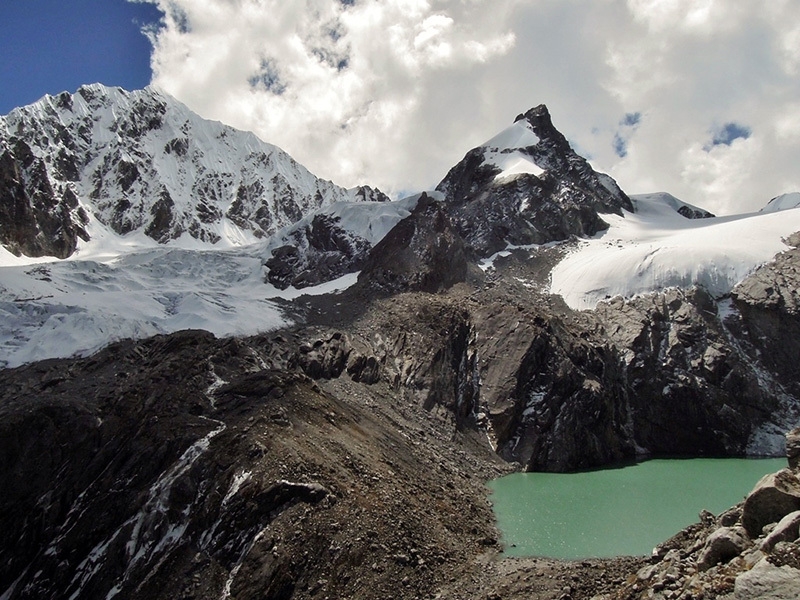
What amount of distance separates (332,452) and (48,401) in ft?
45.4

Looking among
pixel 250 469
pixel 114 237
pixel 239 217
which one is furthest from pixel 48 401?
pixel 239 217

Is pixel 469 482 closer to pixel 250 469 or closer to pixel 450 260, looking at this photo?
pixel 250 469

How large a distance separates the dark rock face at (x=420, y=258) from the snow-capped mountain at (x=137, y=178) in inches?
2237

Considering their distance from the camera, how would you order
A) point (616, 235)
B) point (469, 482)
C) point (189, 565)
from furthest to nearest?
1. point (616, 235)
2. point (469, 482)
3. point (189, 565)

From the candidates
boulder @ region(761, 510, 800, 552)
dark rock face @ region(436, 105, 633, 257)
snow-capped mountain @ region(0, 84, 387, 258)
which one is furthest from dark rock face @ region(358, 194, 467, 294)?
snow-capped mountain @ region(0, 84, 387, 258)

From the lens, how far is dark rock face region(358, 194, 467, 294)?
5344cm

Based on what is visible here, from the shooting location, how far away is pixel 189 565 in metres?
17.8

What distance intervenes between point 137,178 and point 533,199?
83.0 metres

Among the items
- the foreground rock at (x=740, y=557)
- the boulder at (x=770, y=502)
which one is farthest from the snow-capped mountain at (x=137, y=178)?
the boulder at (x=770, y=502)

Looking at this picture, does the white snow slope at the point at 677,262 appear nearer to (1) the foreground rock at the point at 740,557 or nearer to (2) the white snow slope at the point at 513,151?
(2) the white snow slope at the point at 513,151

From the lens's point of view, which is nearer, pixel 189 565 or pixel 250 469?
pixel 189 565

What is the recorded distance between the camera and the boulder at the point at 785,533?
26.5 ft

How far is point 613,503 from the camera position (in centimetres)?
2759

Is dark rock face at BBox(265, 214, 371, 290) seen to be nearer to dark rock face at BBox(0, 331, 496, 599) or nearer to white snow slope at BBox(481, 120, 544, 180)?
white snow slope at BBox(481, 120, 544, 180)
